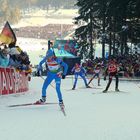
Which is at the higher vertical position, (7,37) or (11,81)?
(7,37)

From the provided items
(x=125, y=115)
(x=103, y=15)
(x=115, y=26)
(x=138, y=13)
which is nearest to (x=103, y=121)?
(x=125, y=115)

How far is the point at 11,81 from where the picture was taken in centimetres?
1675

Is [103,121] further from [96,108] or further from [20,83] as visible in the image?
[20,83]

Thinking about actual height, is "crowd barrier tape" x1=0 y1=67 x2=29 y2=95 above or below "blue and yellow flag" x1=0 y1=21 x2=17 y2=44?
below

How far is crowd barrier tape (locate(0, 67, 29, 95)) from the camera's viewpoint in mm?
15659

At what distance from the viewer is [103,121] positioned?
11109 mm

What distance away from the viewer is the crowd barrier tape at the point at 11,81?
51.4 ft

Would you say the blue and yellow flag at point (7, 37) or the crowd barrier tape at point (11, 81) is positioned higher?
the blue and yellow flag at point (7, 37)

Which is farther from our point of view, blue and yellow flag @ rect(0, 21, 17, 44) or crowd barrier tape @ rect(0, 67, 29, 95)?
blue and yellow flag @ rect(0, 21, 17, 44)

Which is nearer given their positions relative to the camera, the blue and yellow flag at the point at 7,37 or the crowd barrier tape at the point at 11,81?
the crowd barrier tape at the point at 11,81

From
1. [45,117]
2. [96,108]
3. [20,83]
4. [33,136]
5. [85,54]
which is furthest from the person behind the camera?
[85,54]

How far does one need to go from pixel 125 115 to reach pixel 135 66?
2845cm

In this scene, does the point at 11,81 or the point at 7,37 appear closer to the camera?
the point at 11,81

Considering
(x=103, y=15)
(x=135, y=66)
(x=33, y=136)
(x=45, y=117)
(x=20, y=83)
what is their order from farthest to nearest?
(x=103, y=15) < (x=135, y=66) < (x=20, y=83) < (x=45, y=117) < (x=33, y=136)
